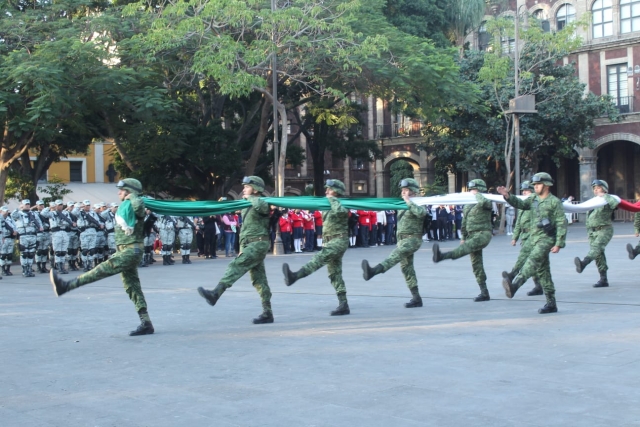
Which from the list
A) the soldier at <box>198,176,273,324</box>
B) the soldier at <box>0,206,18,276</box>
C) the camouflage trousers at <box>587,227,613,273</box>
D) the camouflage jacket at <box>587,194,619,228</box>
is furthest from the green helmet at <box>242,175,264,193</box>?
the soldier at <box>0,206,18,276</box>

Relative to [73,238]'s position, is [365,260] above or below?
below

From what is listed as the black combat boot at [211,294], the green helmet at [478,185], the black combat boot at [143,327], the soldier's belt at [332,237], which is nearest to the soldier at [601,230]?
the green helmet at [478,185]

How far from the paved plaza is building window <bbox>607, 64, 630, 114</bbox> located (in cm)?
3121

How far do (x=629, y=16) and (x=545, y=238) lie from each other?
3558 centimetres

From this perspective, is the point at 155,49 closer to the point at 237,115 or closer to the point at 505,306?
the point at 237,115

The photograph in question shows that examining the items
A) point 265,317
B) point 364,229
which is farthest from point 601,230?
point 364,229

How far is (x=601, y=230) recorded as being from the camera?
46.6 feet

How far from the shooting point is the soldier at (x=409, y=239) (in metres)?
11.7

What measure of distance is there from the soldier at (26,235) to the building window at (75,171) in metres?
30.2

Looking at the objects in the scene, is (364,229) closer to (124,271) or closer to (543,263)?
(543,263)

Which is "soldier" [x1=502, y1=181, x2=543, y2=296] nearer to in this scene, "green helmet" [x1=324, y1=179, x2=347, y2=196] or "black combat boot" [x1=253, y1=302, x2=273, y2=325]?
"green helmet" [x1=324, y1=179, x2=347, y2=196]

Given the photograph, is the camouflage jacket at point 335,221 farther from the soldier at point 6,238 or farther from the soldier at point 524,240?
the soldier at point 6,238

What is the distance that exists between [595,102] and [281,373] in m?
35.2

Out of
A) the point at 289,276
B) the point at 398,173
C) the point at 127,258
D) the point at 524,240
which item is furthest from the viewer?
the point at 398,173
